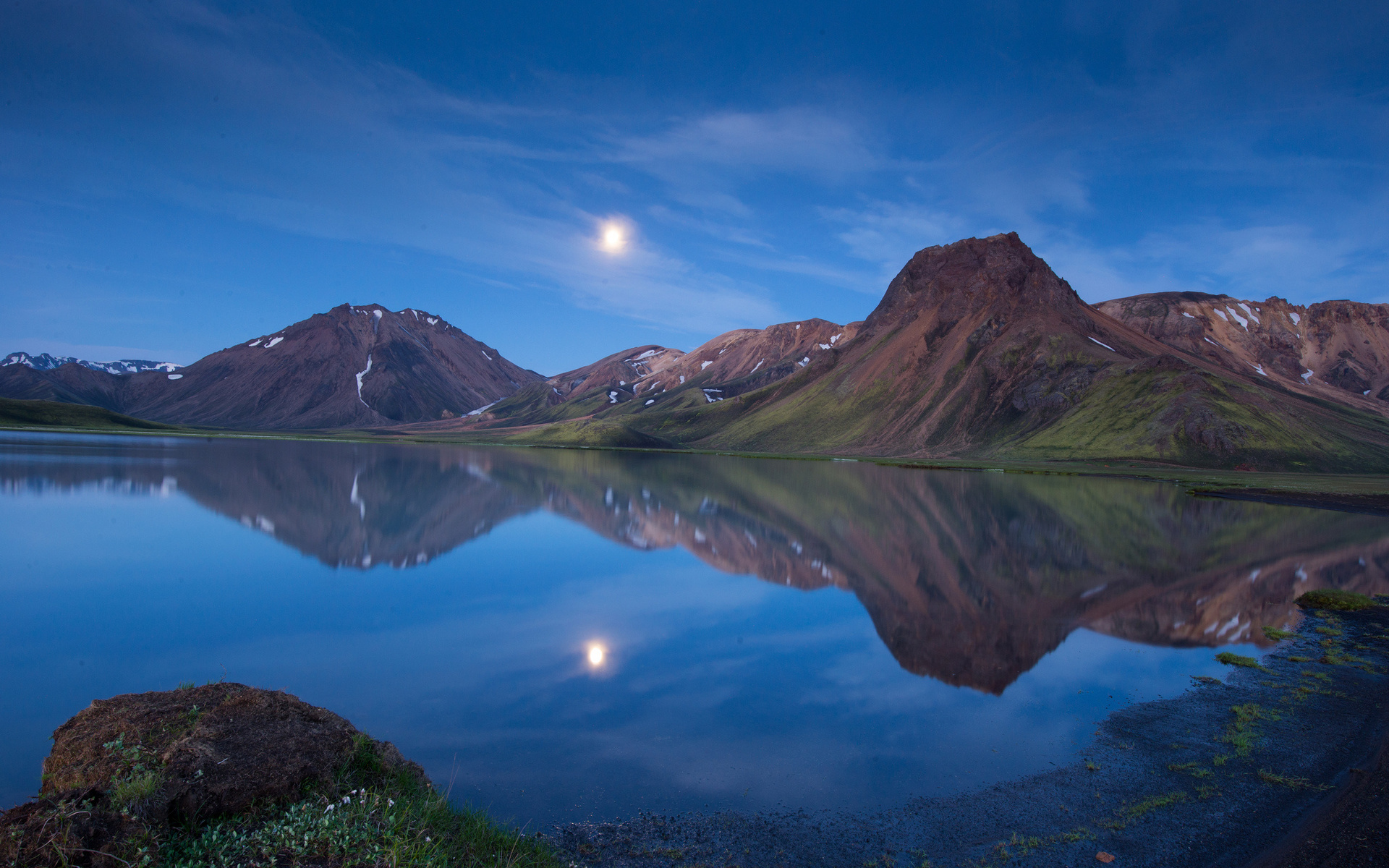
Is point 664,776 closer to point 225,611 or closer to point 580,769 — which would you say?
point 580,769

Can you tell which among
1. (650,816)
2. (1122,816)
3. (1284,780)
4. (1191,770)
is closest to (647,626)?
(650,816)

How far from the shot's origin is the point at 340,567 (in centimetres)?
2822

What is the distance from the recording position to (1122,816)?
435 inches

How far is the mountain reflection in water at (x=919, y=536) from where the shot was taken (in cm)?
2330

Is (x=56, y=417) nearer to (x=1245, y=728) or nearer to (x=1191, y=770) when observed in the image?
(x=1191, y=770)

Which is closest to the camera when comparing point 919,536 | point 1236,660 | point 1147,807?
point 1147,807

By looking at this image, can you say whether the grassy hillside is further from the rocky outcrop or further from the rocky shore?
the rocky shore

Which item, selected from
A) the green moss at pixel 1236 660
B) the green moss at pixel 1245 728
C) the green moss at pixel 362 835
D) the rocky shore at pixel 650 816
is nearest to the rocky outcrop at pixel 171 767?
the rocky shore at pixel 650 816

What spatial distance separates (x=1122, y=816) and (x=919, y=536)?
30.1 m

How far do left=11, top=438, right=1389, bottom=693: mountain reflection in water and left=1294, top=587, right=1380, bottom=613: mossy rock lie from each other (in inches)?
27.8

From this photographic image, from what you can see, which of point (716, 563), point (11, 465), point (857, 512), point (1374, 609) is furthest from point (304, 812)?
point (11, 465)

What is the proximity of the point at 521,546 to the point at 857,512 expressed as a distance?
86.4 ft

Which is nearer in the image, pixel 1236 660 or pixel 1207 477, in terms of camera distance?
pixel 1236 660

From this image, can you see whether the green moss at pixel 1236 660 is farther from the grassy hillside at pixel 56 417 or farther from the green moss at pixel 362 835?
the grassy hillside at pixel 56 417
